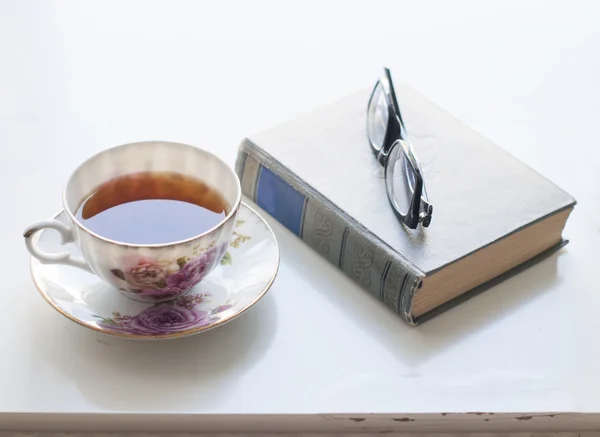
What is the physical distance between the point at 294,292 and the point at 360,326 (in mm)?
66

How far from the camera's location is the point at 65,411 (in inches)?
25.0

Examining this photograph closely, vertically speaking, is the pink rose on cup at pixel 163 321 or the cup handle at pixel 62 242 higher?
the cup handle at pixel 62 242

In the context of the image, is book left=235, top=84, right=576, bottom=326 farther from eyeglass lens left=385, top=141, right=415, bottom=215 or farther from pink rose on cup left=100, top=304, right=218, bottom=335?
pink rose on cup left=100, top=304, right=218, bottom=335

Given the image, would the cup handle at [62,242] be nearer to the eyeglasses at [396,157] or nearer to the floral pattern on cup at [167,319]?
the floral pattern on cup at [167,319]

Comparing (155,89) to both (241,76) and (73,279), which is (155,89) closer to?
(241,76)

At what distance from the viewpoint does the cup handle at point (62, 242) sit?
0.66 meters

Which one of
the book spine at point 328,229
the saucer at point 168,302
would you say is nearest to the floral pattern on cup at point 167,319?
the saucer at point 168,302

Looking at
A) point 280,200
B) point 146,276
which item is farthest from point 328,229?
point 146,276

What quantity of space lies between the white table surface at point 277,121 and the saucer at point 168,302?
2cm

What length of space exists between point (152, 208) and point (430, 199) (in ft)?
0.77

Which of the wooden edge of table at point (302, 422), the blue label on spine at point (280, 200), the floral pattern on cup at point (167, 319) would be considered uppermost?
the blue label on spine at point (280, 200)

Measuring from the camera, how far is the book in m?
0.71

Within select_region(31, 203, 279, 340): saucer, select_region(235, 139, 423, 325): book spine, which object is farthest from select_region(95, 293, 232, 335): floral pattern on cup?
select_region(235, 139, 423, 325): book spine

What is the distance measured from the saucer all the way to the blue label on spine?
4 centimetres
